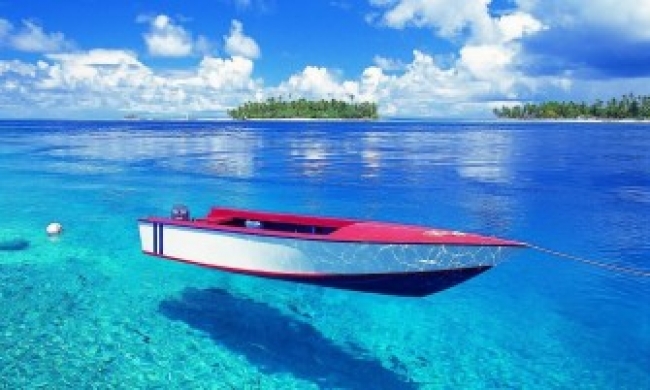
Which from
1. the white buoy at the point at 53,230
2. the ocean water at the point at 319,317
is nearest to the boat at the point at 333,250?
the ocean water at the point at 319,317

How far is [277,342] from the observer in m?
12.6

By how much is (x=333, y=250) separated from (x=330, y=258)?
23 centimetres

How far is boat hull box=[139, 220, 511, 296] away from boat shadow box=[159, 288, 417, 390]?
1.14 m

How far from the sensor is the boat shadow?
36.5ft

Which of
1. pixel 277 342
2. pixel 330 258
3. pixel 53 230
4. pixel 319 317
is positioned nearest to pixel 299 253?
pixel 330 258

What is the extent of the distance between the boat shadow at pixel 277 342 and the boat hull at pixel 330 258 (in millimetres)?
1138

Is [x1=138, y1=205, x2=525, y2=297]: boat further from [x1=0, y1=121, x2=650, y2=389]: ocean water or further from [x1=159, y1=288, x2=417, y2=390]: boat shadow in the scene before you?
[x1=0, y1=121, x2=650, y2=389]: ocean water

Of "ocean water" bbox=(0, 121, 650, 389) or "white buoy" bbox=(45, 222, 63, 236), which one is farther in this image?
"white buoy" bbox=(45, 222, 63, 236)

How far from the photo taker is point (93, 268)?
17844mm

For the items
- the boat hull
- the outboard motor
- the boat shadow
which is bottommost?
the boat shadow

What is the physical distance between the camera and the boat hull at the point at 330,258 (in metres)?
11.3

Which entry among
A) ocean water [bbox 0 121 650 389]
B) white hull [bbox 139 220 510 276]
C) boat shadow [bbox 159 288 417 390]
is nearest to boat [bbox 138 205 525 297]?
white hull [bbox 139 220 510 276]

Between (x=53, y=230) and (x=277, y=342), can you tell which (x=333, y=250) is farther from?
(x=53, y=230)

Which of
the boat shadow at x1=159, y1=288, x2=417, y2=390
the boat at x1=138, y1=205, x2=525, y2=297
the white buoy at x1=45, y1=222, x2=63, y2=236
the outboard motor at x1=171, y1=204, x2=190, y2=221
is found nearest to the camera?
the boat shadow at x1=159, y1=288, x2=417, y2=390
